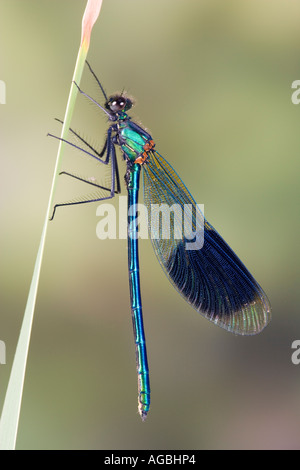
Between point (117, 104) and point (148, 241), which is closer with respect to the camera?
point (117, 104)

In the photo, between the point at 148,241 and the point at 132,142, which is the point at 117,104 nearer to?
the point at 132,142

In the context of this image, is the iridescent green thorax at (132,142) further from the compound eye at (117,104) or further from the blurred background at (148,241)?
the blurred background at (148,241)

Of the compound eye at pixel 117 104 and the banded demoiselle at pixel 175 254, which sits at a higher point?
the compound eye at pixel 117 104

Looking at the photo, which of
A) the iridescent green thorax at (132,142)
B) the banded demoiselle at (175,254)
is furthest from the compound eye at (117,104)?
the iridescent green thorax at (132,142)

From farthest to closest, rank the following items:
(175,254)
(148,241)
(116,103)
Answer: (148,241)
(175,254)
(116,103)

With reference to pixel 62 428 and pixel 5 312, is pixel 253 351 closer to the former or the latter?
pixel 62 428

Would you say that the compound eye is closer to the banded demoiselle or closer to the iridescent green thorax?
the banded demoiselle

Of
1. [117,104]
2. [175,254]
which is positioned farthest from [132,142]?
[175,254]
